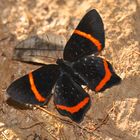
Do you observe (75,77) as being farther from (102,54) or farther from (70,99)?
(102,54)

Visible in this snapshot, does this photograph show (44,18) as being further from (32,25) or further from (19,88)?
(19,88)

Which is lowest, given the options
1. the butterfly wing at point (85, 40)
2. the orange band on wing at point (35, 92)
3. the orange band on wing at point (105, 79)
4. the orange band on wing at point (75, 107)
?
the orange band on wing at point (75, 107)

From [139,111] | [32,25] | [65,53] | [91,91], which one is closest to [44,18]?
[32,25]

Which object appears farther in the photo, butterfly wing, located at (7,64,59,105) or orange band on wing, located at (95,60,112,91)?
orange band on wing, located at (95,60,112,91)

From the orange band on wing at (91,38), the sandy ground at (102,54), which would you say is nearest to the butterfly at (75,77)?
the orange band on wing at (91,38)

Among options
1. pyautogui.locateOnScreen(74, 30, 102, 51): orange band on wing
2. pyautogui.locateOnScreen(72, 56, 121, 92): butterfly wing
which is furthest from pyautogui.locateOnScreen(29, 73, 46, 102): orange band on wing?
pyautogui.locateOnScreen(74, 30, 102, 51): orange band on wing

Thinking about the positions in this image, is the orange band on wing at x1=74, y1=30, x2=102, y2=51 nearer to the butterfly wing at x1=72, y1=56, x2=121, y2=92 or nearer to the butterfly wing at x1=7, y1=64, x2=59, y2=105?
the butterfly wing at x1=72, y1=56, x2=121, y2=92

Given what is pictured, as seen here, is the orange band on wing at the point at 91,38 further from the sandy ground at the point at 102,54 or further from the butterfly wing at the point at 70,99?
the butterfly wing at the point at 70,99
